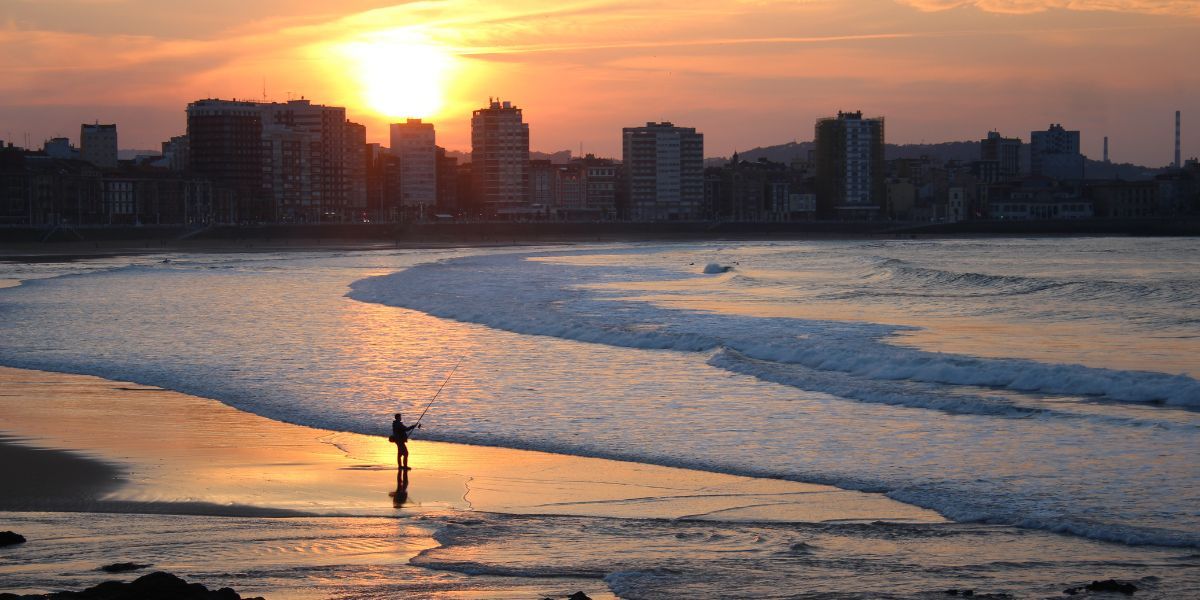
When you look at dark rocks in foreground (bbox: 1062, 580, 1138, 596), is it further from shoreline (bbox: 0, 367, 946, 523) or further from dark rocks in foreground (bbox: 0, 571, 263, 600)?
dark rocks in foreground (bbox: 0, 571, 263, 600)

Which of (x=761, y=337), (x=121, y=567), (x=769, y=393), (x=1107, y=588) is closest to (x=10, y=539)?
(x=121, y=567)

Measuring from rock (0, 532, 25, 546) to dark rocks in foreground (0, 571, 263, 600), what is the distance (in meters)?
2.07

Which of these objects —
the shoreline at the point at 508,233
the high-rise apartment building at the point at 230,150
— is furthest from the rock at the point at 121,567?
the high-rise apartment building at the point at 230,150

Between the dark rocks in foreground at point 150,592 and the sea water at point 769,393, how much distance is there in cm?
204

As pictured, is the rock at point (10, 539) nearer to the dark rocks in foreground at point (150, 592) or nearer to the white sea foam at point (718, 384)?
the dark rocks in foreground at point (150, 592)

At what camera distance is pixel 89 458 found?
1305 cm

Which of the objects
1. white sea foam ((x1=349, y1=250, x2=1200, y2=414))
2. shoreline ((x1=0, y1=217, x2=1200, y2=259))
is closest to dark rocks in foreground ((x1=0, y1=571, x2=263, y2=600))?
white sea foam ((x1=349, y1=250, x2=1200, y2=414))

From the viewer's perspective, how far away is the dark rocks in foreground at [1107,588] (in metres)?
7.86

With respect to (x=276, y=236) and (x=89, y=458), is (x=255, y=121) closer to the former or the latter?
(x=276, y=236)

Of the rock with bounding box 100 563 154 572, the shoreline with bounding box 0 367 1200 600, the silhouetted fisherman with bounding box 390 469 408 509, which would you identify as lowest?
the silhouetted fisherman with bounding box 390 469 408 509

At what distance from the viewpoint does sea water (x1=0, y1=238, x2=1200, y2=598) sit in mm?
9039

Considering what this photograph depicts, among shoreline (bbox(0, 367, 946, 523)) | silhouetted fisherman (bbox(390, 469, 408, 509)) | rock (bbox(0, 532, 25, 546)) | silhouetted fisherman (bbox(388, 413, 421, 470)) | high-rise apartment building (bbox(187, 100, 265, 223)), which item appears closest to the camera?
rock (bbox(0, 532, 25, 546))

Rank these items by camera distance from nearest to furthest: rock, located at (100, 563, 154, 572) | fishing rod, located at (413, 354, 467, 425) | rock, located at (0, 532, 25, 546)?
rock, located at (100, 563, 154, 572) < rock, located at (0, 532, 25, 546) < fishing rod, located at (413, 354, 467, 425)

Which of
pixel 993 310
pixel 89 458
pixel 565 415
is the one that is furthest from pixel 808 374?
pixel 993 310
